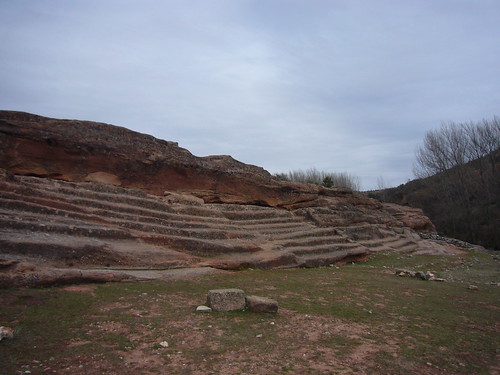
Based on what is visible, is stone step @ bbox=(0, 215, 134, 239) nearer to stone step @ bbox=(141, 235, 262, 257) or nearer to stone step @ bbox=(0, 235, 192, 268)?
stone step @ bbox=(0, 235, 192, 268)

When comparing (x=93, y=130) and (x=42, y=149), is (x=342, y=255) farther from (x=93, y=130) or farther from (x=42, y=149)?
(x=42, y=149)

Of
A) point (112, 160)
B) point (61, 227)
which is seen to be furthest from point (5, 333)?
point (112, 160)

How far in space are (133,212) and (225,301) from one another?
20.2 feet

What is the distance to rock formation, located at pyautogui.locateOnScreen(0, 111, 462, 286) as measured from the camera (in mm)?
7918

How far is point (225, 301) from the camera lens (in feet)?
19.9

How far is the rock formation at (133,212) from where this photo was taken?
7918mm

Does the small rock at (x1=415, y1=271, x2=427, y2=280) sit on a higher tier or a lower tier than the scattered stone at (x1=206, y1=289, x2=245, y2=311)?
higher

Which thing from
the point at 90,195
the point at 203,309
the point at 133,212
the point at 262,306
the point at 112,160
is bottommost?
the point at 203,309

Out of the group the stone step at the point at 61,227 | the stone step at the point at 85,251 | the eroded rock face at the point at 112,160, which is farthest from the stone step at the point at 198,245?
the eroded rock face at the point at 112,160

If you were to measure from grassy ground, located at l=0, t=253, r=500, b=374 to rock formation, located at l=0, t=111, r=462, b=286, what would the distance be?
131 cm

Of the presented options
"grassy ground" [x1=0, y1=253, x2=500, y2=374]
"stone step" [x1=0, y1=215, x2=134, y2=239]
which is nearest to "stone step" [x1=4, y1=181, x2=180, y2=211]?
"stone step" [x1=0, y1=215, x2=134, y2=239]

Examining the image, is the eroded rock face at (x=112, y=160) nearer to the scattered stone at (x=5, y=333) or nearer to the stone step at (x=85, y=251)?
the stone step at (x=85, y=251)

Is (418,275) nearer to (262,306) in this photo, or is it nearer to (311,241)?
(311,241)

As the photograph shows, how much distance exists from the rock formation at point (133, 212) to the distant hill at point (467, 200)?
21570 millimetres
